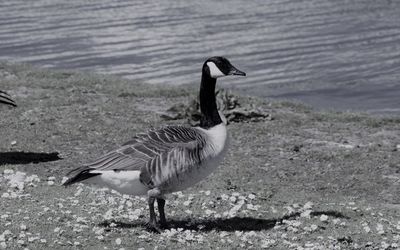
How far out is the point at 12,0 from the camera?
147 ft

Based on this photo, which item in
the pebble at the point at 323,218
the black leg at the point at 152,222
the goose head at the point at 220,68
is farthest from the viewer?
the pebble at the point at 323,218

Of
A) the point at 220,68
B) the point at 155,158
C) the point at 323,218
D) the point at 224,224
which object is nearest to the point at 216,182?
the point at 224,224

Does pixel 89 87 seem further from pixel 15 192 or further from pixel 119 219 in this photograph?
pixel 119 219

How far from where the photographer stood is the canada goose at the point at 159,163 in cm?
967

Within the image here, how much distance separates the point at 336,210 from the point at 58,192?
4128mm

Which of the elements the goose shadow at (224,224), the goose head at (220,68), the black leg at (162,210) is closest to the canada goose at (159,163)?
the black leg at (162,210)

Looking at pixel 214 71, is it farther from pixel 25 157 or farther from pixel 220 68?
pixel 25 157

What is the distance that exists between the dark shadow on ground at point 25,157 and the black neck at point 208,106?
16.3ft

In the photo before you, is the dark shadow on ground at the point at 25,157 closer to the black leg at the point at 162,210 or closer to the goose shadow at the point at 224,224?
the goose shadow at the point at 224,224

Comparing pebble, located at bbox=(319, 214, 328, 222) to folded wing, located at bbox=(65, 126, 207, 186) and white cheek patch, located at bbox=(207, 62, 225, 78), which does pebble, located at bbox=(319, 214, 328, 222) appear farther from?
white cheek patch, located at bbox=(207, 62, 225, 78)

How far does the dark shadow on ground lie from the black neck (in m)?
4.97

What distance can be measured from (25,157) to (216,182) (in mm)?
3756

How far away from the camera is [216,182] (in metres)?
13.1

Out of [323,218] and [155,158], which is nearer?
[155,158]
